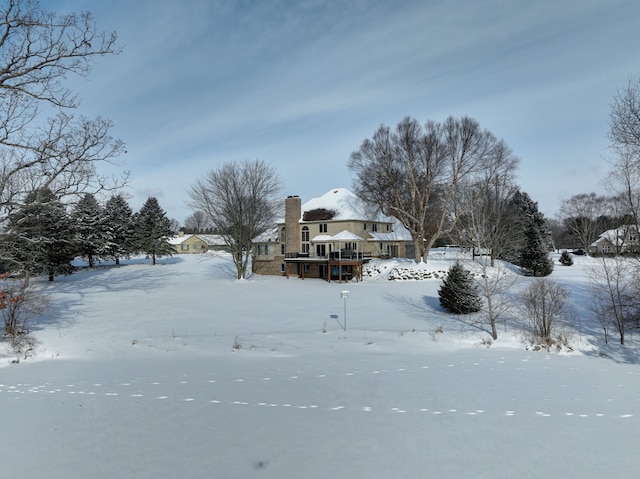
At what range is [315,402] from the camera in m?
7.90

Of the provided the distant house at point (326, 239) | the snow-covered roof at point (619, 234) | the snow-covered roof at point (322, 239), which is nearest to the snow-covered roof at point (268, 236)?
the distant house at point (326, 239)

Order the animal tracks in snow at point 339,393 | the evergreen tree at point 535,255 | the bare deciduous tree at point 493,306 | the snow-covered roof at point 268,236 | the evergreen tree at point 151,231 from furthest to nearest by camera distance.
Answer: the evergreen tree at point 151,231
the snow-covered roof at point 268,236
the evergreen tree at point 535,255
the bare deciduous tree at point 493,306
the animal tracks in snow at point 339,393

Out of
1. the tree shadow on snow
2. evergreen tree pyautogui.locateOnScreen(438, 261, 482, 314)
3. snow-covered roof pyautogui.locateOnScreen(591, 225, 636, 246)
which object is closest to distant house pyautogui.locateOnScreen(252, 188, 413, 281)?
the tree shadow on snow

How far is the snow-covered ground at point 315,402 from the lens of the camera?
17.8ft

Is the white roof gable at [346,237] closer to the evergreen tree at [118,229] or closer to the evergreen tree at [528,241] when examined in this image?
the evergreen tree at [528,241]

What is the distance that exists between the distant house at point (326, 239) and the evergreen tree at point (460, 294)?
16890mm

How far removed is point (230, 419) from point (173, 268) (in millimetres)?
43822

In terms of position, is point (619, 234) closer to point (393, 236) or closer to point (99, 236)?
point (393, 236)

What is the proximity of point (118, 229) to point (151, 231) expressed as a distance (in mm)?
5759

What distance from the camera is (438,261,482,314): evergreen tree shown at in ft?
64.5

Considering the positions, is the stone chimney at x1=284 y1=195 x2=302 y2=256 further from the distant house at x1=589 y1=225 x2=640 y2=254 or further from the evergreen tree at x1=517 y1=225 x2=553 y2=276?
the distant house at x1=589 y1=225 x2=640 y2=254

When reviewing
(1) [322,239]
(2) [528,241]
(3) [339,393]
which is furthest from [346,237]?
(3) [339,393]

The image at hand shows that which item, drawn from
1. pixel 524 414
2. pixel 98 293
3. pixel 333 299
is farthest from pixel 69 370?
pixel 98 293

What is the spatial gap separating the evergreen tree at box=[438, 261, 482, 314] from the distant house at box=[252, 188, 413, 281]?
16890mm
